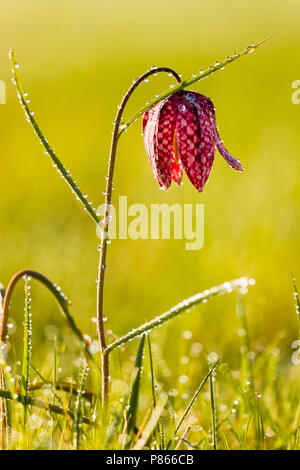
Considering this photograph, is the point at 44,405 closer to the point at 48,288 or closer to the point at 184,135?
the point at 48,288

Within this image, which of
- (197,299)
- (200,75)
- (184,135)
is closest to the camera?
(197,299)

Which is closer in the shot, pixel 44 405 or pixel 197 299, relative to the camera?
pixel 197 299

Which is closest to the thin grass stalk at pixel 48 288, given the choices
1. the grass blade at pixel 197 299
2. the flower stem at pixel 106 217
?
the flower stem at pixel 106 217

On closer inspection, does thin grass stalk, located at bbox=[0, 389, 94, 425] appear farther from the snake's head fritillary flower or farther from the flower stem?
the snake's head fritillary flower

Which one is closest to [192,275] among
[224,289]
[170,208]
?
[170,208]

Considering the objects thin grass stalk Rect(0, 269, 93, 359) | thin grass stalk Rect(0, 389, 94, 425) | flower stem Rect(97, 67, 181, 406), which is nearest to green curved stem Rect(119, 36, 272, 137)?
flower stem Rect(97, 67, 181, 406)

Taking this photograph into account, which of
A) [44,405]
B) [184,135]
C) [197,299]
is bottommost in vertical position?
[44,405]

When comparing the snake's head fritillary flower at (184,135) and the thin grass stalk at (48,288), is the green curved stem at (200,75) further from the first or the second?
the thin grass stalk at (48,288)

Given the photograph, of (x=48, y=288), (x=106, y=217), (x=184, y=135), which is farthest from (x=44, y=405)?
(x=184, y=135)
